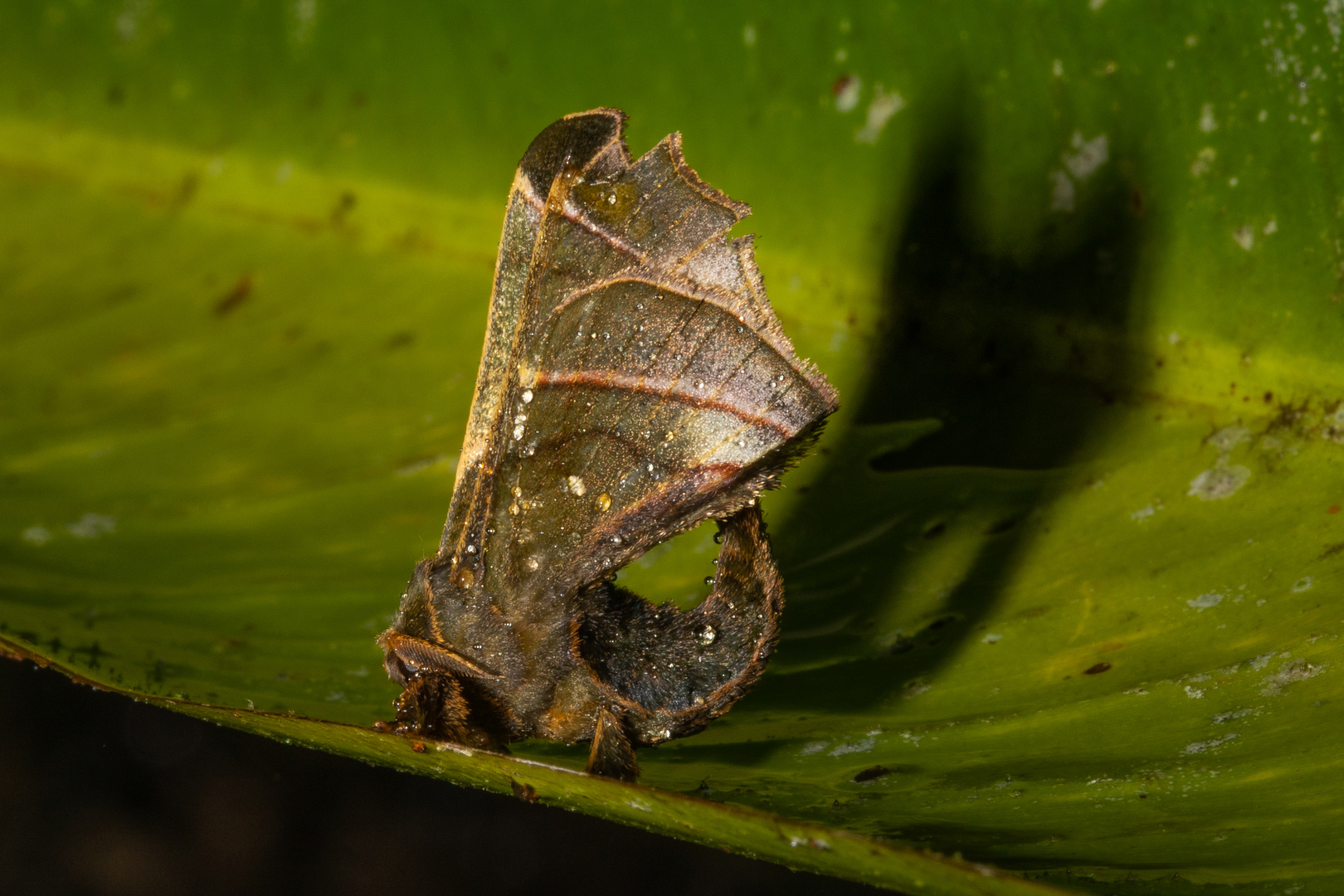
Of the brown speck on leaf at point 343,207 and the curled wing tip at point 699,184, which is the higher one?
the brown speck on leaf at point 343,207

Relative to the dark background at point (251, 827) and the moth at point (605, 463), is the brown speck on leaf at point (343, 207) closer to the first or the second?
the moth at point (605, 463)

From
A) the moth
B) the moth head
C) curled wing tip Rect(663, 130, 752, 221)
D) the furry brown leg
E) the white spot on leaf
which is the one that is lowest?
the furry brown leg

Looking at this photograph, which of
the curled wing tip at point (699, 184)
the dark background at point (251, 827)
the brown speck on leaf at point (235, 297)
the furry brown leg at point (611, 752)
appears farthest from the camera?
the dark background at point (251, 827)

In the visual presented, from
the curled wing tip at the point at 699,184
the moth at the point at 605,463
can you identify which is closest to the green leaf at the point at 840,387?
the moth at the point at 605,463

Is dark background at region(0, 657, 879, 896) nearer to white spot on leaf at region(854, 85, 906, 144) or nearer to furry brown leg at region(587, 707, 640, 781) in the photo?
furry brown leg at region(587, 707, 640, 781)

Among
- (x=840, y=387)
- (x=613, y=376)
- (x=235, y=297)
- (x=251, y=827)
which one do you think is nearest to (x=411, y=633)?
(x=613, y=376)

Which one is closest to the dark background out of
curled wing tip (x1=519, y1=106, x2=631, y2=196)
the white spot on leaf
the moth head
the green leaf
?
the green leaf

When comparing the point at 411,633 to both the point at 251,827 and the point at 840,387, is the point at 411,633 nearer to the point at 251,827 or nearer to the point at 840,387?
the point at 840,387
